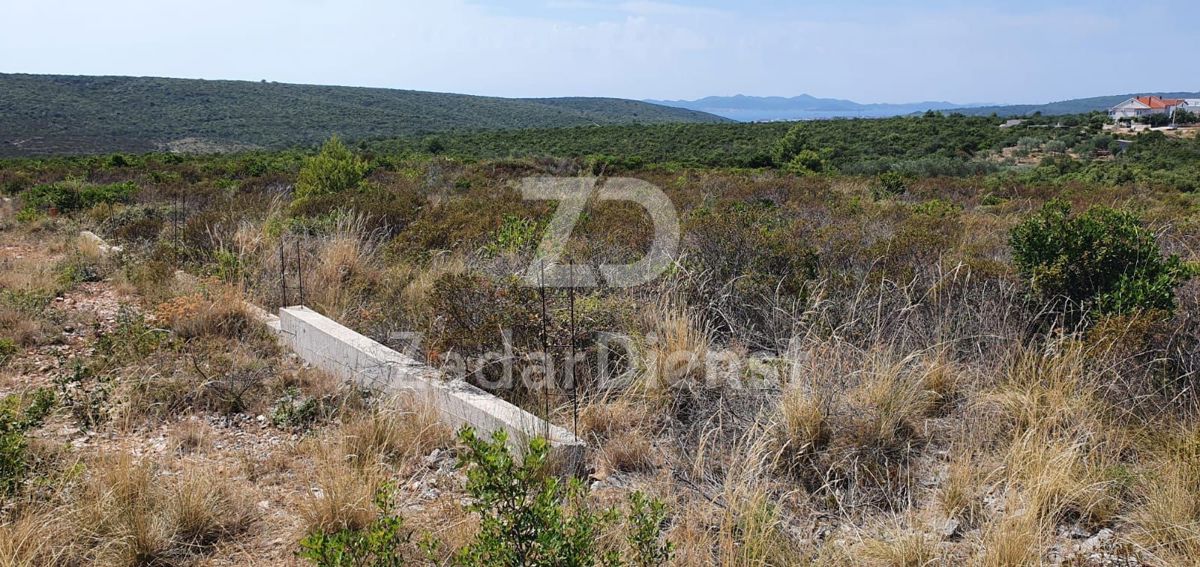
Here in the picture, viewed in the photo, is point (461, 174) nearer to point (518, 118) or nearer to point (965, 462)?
point (965, 462)

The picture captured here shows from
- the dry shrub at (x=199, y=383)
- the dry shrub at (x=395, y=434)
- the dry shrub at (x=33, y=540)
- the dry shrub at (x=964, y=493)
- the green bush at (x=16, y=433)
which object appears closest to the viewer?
the dry shrub at (x=33, y=540)

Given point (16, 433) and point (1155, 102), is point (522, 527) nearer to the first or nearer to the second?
point (16, 433)

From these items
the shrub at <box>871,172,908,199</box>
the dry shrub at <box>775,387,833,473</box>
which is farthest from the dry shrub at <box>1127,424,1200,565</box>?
the shrub at <box>871,172,908,199</box>

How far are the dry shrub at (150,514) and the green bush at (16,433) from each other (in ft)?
0.88

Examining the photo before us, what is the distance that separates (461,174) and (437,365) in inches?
559

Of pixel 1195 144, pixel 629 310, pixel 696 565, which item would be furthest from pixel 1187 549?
pixel 1195 144

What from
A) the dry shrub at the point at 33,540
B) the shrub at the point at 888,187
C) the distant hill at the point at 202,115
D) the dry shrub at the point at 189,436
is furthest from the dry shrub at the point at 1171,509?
the distant hill at the point at 202,115

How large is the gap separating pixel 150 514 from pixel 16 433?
3.17 feet

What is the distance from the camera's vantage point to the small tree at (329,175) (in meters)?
11.8

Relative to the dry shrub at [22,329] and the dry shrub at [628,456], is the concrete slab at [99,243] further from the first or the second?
the dry shrub at [628,456]

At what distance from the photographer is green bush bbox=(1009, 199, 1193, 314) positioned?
4.09 metres

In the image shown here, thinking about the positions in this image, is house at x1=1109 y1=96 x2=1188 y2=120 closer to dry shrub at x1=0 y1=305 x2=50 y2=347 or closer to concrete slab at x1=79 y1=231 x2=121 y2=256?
concrete slab at x1=79 y1=231 x2=121 y2=256

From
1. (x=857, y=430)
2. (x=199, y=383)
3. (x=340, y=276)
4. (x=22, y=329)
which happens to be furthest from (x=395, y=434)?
(x=22, y=329)

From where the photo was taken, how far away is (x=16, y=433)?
3156 mm
